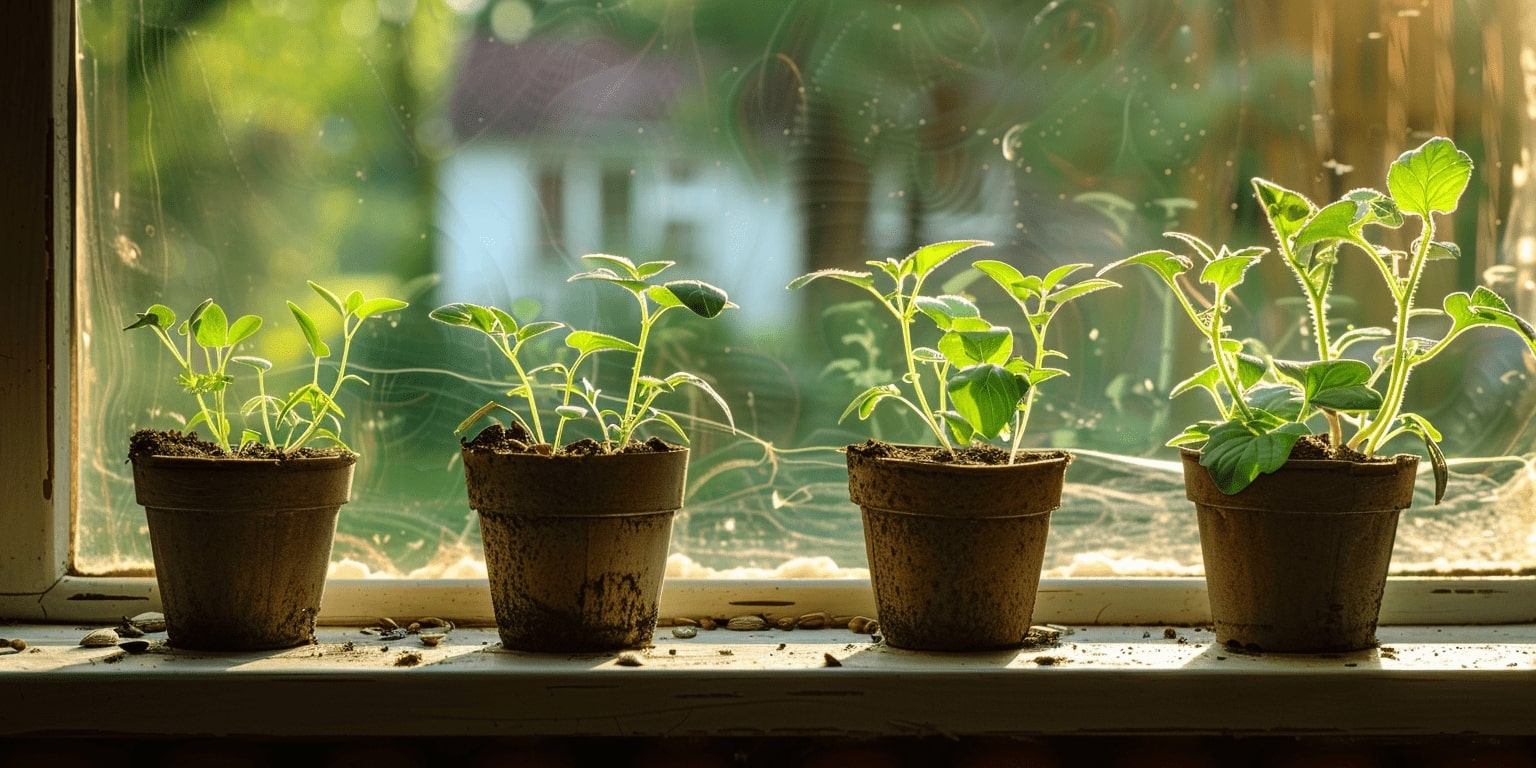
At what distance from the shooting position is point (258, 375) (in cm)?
123

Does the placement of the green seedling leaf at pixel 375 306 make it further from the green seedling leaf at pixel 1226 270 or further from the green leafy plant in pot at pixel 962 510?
the green seedling leaf at pixel 1226 270

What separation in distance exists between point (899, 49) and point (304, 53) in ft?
2.14

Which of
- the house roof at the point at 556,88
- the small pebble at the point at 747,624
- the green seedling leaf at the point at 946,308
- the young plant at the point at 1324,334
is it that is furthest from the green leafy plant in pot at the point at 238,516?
the young plant at the point at 1324,334

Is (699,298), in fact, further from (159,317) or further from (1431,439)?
(1431,439)

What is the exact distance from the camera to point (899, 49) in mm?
1248

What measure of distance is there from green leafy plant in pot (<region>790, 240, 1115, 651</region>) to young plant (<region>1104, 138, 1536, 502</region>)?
131 mm

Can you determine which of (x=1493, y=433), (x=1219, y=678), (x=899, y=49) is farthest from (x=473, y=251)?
(x=1493, y=433)

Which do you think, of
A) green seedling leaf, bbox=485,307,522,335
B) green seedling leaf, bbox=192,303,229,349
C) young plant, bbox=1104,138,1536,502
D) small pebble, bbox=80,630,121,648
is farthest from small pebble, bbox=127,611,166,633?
young plant, bbox=1104,138,1536,502

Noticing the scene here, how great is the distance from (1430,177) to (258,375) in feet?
3.87

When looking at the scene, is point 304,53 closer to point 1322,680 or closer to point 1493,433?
point 1322,680

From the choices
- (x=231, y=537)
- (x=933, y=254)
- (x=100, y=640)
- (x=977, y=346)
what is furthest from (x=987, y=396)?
(x=100, y=640)

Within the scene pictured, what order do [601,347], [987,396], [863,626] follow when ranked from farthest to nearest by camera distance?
[863,626] < [601,347] < [987,396]

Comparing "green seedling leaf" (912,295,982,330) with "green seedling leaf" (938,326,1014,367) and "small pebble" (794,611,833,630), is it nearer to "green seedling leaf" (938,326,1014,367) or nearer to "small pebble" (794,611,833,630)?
"green seedling leaf" (938,326,1014,367)

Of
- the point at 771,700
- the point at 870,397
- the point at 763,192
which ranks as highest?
the point at 763,192
